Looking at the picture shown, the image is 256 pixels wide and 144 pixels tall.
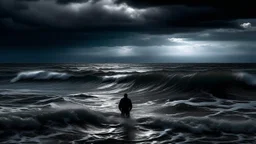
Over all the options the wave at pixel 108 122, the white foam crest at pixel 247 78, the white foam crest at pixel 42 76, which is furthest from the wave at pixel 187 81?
the wave at pixel 108 122

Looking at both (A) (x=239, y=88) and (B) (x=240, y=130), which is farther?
(A) (x=239, y=88)

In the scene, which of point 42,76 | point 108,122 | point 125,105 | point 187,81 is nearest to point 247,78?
point 187,81

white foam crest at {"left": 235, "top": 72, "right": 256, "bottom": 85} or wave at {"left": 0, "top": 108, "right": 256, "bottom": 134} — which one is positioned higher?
white foam crest at {"left": 235, "top": 72, "right": 256, "bottom": 85}

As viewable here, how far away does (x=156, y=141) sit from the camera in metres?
10.4

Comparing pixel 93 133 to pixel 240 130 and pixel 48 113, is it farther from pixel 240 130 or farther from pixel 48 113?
pixel 240 130

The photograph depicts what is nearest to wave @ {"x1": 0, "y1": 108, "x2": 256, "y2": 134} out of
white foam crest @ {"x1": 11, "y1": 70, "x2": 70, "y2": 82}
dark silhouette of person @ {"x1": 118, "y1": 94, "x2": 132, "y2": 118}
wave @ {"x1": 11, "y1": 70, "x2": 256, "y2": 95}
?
dark silhouette of person @ {"x1": 118, "y1": 94, "x2": 132, "y2": 118}

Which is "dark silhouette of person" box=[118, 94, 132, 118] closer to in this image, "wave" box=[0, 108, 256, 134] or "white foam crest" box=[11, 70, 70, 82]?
"wave" box=[0, 108, 256, 134]

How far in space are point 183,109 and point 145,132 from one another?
5723mm

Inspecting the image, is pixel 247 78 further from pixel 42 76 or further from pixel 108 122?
pixel 42 76

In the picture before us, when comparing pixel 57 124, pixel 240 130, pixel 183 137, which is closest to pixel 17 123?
pixel 57 124

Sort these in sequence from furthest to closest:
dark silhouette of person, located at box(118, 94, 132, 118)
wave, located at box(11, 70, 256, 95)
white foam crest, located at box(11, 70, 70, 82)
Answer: white foam crest, located at box(11, 70, 70, 82) < wave, located at box(11, 70, 256, 95) < dark silhouette of person, located at box(118, 94, 132, 118)

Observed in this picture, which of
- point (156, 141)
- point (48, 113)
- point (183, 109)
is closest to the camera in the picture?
point (156, 141)

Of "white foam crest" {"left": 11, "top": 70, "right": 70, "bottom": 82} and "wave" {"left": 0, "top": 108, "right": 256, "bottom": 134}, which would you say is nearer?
"wave" {"left": 0, "top": 108, "right": 256, "bottom": 134}

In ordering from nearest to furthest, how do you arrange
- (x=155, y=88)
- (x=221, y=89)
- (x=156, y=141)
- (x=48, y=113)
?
(x=156, y=141), (x=48, y=113), (x=221, y=89), (x=155, y=88)
